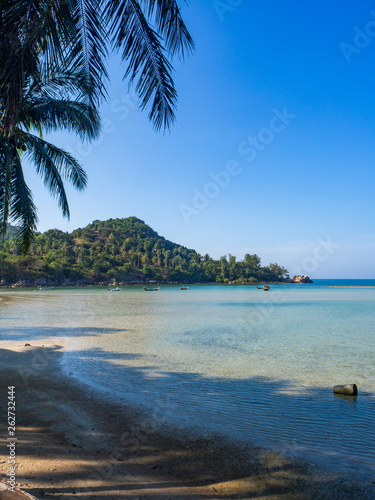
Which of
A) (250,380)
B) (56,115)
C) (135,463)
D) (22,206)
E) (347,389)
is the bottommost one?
(250,380)

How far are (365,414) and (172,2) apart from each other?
298 inches

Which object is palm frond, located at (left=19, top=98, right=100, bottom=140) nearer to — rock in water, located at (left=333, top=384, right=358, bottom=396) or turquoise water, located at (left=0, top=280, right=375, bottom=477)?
turquoise water, located at (left=0, top=280, right=375, bottom=477)

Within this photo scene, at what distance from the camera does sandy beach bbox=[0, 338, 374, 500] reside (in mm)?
3494

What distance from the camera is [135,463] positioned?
412 cm

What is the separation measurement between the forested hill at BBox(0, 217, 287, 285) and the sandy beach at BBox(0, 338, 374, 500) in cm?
9495

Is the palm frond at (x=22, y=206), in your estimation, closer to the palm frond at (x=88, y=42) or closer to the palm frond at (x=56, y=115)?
the palm frond at (x=56, y=115)

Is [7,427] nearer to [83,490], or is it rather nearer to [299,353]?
[83,490]

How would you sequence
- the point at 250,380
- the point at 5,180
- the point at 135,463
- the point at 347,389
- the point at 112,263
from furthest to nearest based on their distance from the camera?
the point at 112,263 → the point at 250,380 → the point at 5,180 → the point at 347,389 → the point at 135,463

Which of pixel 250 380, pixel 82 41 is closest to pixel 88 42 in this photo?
pixel 82 41

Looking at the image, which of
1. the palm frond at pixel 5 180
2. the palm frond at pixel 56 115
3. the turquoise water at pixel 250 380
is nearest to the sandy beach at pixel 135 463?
the turquoise water at pixel 250 380

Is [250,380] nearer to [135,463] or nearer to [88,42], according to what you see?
[135,463]

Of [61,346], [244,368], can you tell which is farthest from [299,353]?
[61,346]

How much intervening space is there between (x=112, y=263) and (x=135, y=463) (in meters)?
143

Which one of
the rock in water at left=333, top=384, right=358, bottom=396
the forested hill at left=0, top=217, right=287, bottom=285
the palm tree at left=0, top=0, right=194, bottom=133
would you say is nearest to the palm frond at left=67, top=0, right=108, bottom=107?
the palm tree at left=0, top=0, right=194, bottom=133
